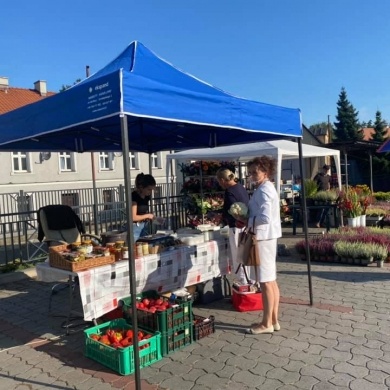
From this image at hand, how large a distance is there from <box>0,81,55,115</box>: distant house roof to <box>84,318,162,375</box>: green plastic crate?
2217 cm

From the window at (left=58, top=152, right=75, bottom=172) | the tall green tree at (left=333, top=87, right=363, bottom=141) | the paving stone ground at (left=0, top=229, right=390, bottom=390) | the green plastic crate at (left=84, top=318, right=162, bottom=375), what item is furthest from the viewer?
the tall green tree at (left=333, top=87, right=363, bottom=141)

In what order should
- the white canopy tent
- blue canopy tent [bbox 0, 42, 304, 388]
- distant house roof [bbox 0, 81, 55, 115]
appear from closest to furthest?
1. blue canopy tent [bbox 0, 42, 304, 388]
2. the white canopy tent
3. distant house roof [bbox 0, 81, 55, 115]

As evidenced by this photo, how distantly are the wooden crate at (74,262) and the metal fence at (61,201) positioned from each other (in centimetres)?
374

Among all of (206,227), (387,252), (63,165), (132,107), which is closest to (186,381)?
(132,107)

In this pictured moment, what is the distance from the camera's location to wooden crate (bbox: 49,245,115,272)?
3932 mm

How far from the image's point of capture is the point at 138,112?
124 inches

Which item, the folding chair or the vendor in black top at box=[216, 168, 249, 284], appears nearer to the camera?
the vendor in black top at box=[216, 168, 249, 284]

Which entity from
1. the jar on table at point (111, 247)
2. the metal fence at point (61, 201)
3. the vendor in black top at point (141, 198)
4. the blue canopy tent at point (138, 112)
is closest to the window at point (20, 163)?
the metal fence at point (61, 201)

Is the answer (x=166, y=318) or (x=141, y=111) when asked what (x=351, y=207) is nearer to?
(x=166, y=318)

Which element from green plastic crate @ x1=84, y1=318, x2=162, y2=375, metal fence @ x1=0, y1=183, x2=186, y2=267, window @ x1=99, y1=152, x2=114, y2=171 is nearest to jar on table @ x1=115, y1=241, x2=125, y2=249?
green plastic crate @ x1=84, y1=318, x2=162, y2=375

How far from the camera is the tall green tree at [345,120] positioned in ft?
170

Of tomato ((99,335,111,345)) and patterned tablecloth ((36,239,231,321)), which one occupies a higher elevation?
patterned tablecloth ((36,239,231,321))

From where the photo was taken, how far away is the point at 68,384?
3432 millimetres

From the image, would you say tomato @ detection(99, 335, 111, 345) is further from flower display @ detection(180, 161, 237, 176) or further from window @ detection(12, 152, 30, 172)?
window @ detection(12, 152, 30, 172)
